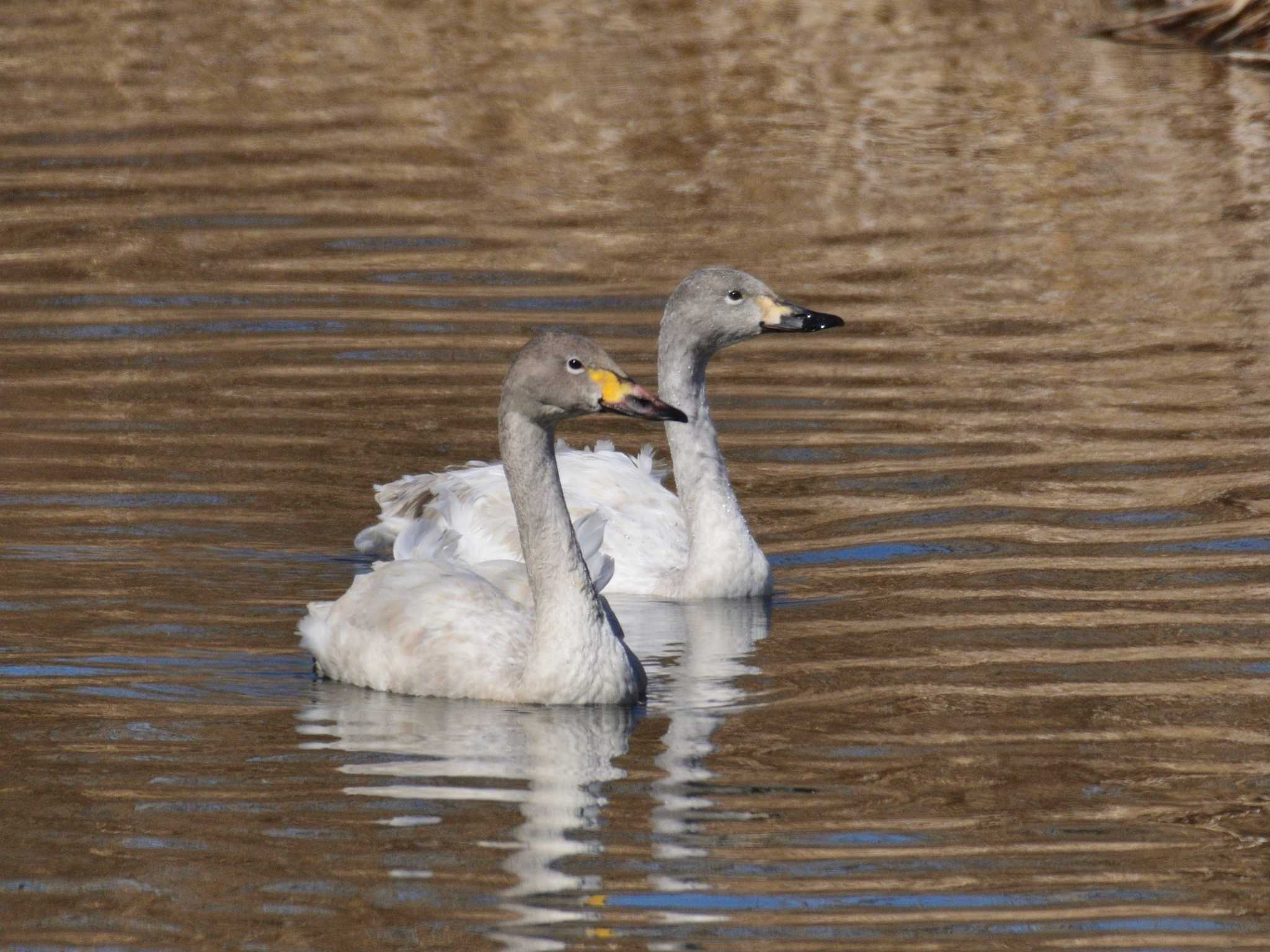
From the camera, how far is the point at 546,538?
9305 mm

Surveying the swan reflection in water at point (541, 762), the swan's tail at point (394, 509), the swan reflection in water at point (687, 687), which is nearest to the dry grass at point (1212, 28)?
the swan's tail at point (394, 509)

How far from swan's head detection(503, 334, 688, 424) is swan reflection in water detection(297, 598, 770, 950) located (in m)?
1.03

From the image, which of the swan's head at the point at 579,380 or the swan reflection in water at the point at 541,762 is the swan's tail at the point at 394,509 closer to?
the swan reflection in water at the point at 541,762

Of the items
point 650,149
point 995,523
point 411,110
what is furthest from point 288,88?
point 995,523

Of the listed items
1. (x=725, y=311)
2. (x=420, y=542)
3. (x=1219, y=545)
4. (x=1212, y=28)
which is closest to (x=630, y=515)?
(x=725, y=311)

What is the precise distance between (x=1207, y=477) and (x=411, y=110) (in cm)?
1092

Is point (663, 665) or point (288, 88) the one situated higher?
point (288, 88)

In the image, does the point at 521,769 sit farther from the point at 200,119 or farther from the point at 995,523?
the point at 200,119

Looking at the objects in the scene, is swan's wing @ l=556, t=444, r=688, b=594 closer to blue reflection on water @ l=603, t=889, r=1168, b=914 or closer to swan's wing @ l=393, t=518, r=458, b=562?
swan's wing @ l=393, t=518, r=458, b=562

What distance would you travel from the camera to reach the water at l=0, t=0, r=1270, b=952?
24.4ft

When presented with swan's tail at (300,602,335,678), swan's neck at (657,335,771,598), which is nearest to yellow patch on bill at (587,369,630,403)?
swan's tail at (300,602,335,678)

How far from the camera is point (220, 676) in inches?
369

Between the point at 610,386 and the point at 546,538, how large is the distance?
0.61 metres

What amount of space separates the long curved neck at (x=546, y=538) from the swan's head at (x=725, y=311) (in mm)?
2089
